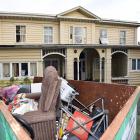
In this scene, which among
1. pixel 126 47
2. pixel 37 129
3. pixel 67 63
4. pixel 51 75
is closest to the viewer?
pixel 37 129

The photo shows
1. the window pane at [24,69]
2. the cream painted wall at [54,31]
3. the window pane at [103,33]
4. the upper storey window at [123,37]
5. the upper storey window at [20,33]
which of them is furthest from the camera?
the upper storey window at [123,37]

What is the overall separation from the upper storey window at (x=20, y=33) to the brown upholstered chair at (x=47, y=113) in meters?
17.9

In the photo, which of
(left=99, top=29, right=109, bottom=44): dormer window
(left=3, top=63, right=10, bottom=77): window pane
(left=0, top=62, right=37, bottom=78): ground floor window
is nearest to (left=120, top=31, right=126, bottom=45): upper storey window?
(left=99, top=29, right=109, bottom=44): dormer window

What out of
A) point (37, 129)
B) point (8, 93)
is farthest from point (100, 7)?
point (37, 129)

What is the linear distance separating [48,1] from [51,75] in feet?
102

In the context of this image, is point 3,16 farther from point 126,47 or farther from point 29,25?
point 126,47

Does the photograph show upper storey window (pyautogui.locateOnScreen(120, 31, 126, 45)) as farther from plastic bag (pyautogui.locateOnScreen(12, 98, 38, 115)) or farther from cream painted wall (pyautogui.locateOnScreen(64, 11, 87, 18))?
plastic bag (pyautogui.locateOnScreen(12, 98, 38, 115))

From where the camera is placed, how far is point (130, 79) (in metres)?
25.1

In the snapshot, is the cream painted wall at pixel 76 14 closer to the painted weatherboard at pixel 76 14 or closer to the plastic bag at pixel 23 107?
the painted weatherboard at pixel 76 14

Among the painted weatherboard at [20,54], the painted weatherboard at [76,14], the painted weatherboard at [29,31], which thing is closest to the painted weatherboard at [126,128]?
the painted weatherboard at [20,54]

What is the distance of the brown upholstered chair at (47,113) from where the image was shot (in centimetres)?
428

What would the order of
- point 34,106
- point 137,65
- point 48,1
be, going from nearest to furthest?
point 34,106 → point 137,65 → point 48,1

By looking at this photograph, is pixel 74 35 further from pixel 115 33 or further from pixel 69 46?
pixel 115 33

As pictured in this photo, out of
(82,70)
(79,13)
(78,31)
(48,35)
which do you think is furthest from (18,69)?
(79,13)
